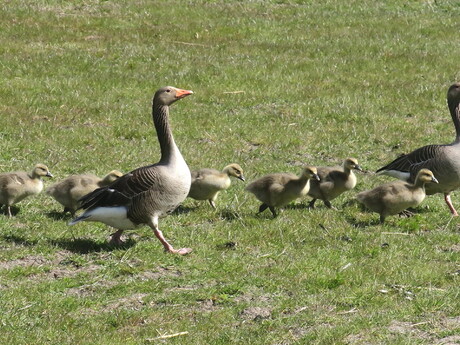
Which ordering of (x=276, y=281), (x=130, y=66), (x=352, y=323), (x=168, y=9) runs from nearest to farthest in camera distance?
(x=352, y=323) → (x=276, y=281) → (x=130, y=66) → (x=168, y=9)

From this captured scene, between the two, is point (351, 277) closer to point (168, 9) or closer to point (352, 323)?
point (352, 323)

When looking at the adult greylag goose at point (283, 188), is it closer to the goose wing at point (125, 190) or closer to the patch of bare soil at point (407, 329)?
the goose wing at point (125, 190)

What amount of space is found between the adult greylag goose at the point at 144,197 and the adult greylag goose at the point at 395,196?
293cm

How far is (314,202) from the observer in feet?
43.6

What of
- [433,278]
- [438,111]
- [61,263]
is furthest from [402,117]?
[61,263]

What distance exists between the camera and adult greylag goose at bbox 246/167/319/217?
12320mm

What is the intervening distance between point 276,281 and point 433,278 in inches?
70.8

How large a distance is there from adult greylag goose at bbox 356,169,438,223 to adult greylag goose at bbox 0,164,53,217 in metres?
4.50

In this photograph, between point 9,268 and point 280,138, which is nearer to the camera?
point 9,268

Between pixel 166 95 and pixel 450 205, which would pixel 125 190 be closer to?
pixel 166 95

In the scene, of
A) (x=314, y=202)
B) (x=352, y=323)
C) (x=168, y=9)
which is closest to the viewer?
(x=352, y=323)

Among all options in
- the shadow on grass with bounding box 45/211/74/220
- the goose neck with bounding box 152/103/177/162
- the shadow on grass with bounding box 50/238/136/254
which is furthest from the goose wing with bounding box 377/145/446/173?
the shadow on grass with bounding box 45/211/74/220

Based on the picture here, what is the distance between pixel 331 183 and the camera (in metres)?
12.9

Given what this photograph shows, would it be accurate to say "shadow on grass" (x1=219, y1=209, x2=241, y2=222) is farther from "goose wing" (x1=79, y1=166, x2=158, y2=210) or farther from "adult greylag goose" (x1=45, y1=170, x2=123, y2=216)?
"goose wing" (x1=79, y1=166, x2=158, y2=210)
